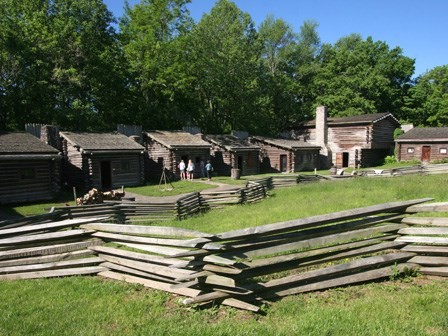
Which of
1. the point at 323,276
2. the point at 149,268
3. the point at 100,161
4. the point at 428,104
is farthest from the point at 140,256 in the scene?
the point at 428,104

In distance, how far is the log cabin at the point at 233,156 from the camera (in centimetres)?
3616

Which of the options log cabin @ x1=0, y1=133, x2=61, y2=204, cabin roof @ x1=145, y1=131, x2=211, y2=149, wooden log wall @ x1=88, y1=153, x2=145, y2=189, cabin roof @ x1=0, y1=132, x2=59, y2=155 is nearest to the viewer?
log cabin @ x1=0, y1=133, x2=61, y2=204

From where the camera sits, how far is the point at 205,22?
48.8 metres

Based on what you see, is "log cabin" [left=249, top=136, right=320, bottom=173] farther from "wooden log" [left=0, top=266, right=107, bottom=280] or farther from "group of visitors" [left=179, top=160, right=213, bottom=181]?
"wooden log" [left=0, top=266, right=107, bottom=280]

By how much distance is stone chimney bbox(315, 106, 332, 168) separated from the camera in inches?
1747

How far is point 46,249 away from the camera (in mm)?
6988

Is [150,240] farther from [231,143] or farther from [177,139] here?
[231,143]

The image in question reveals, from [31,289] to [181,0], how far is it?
151 feet

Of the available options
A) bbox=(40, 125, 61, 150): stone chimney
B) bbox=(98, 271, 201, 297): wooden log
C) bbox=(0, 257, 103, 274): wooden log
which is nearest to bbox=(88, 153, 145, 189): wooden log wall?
bbox=(40, 125, 61, 150): stone chimney

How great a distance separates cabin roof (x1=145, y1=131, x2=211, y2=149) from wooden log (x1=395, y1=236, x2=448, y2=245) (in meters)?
26.4

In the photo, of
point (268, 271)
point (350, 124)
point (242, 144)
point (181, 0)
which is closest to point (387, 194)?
point (268, 271)

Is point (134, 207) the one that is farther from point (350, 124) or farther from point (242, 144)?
point (350, 124)

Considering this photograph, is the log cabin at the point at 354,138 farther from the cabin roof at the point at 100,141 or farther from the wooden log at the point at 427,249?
the wooden log at the point at 427,249

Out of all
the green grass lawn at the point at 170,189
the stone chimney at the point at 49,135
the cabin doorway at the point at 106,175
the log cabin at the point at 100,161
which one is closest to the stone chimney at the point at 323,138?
the green grass lawn at the point at 170,189
